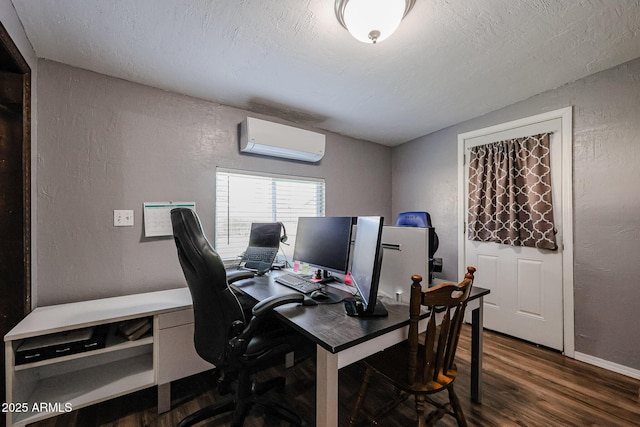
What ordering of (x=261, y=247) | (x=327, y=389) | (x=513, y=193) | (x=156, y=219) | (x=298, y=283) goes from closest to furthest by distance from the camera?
(x=327, y=389), (x=298, y=283), (x=156, y=219), (x=261, y=247), (x=513, y=193)

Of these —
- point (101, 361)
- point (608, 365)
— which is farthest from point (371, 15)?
point (608, 365)

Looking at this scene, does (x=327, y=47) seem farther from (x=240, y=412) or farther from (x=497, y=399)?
(x=497, y=399)

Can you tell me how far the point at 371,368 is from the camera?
4.46ft

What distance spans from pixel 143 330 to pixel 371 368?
1473mm

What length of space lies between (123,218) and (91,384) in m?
1.13

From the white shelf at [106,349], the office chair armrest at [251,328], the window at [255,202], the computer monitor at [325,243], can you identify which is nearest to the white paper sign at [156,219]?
the window at [255,202]

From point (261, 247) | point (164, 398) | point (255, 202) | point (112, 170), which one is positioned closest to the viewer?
point (164, 398)

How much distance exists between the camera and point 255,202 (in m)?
2.78

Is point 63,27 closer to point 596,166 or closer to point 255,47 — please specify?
point 255,47

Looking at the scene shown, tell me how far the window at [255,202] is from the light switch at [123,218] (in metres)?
0.70

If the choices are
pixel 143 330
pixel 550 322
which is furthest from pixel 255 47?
pixel 550 322

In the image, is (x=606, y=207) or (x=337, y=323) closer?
(x=337, y=323)

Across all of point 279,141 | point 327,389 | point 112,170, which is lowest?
point 327,389

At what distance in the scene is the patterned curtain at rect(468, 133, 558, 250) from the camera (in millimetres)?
2402
